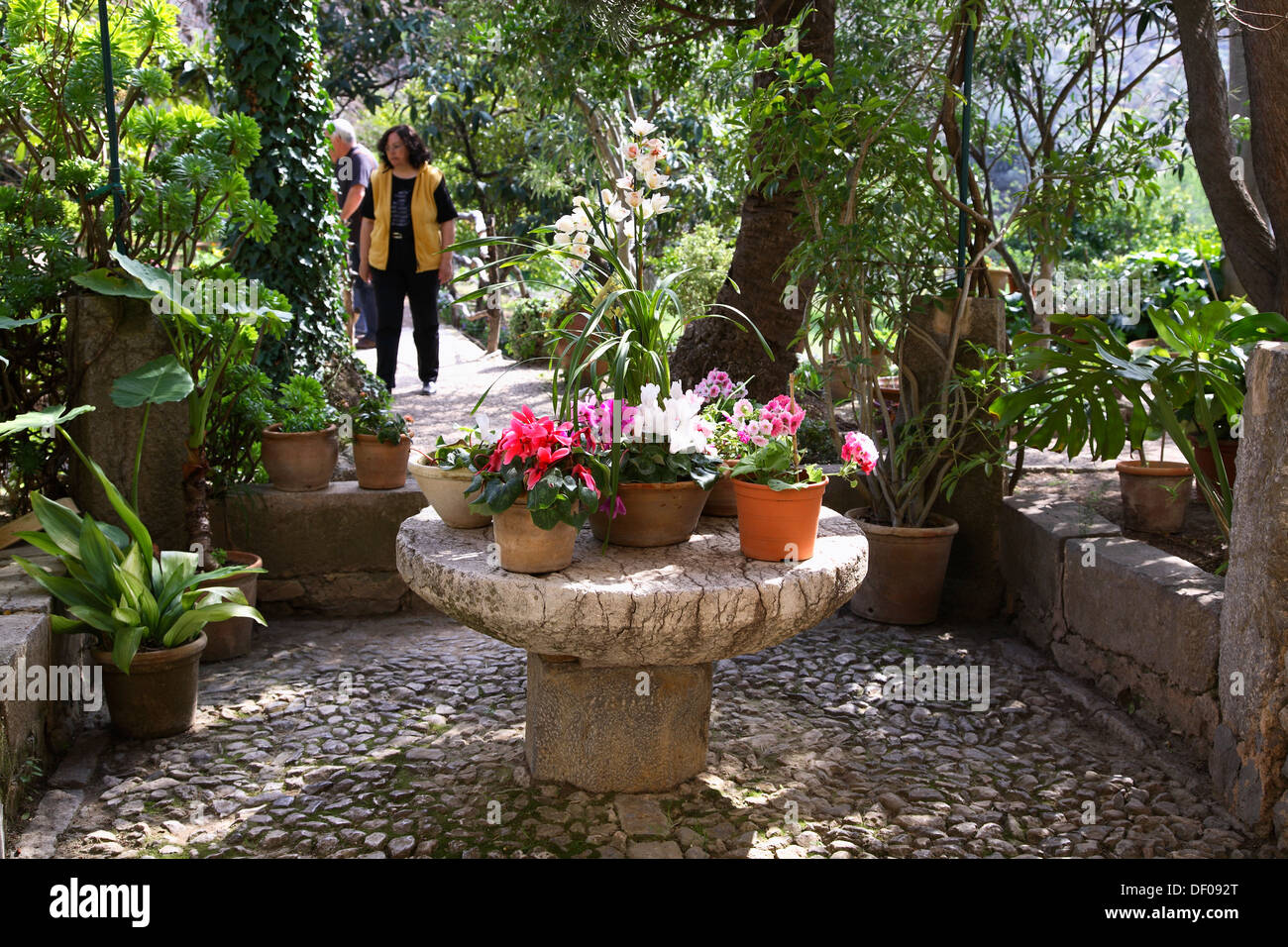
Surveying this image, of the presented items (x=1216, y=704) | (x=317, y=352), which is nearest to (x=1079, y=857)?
(x=1216, y=704)

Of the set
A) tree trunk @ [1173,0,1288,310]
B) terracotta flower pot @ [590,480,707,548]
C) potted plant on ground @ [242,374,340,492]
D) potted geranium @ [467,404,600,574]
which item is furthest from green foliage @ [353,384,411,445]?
tree trunk @ [1173,0,1288,310]

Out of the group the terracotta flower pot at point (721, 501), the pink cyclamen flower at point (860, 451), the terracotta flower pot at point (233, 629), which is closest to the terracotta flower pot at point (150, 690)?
the terracotta flower pot at point (233, 629)

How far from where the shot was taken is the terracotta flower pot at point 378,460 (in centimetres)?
470

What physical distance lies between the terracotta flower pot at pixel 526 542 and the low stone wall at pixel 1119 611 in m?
2.02

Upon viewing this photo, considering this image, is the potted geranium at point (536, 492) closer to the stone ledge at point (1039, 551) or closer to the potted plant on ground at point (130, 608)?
the potted plant on ground at point (130, 608)

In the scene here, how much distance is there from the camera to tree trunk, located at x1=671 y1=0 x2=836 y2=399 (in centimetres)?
554

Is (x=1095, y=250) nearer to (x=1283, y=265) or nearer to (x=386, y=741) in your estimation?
(x=1283, y=265)

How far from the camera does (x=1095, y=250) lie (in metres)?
14.7

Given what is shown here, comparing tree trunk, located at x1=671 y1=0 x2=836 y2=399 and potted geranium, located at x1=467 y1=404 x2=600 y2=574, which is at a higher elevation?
tree trunk, located at x1=671 y1=0 x2=836 y2=399

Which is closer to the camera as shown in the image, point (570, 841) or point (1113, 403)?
point (570, 841)

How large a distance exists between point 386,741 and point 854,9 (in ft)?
21.6

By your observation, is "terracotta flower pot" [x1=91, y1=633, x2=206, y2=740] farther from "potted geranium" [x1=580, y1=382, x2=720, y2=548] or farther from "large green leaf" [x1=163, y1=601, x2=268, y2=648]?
"potted geranium" [x1=580, y1=382, x2=720, y2=548]

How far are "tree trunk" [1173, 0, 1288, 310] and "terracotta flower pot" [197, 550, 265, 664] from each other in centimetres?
423

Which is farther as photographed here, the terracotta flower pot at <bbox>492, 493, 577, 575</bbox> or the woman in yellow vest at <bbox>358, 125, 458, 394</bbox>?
the woman in yellow vest at <bbox>358, 125, 458, 394</bbox>
